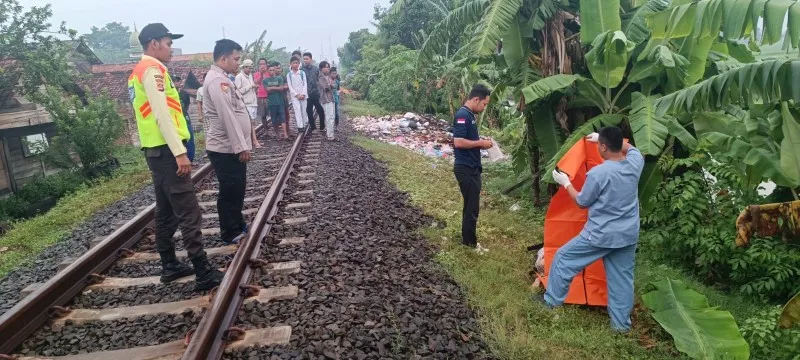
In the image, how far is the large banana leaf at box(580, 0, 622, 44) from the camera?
5.59 metres

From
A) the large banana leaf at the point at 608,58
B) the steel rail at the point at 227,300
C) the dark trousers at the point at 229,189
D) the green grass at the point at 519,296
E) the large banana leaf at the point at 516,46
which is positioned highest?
the large banana leaf at the point at 516,46

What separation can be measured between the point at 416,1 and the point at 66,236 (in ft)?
72.9

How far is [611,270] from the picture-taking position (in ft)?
12.6

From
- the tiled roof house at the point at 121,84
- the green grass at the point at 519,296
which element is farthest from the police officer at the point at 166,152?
the tiled roof house at the point at 121,84

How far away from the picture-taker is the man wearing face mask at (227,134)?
466cm

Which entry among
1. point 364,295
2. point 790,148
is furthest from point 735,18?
point 364,295

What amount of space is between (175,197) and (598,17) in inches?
186

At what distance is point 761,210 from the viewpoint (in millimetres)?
3670

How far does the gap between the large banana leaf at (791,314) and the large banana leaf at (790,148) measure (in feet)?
4.04

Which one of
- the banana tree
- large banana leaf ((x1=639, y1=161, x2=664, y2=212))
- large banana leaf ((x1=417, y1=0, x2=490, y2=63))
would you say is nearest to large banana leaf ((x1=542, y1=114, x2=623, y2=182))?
the banana tree

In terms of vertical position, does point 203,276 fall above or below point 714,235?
above

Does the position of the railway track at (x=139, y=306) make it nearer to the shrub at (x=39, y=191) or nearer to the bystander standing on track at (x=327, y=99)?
the bystander standing on track at (x=327, y=99)

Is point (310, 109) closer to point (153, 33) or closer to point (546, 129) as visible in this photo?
point (546, 129)

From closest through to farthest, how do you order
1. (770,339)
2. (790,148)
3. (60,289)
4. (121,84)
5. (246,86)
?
(770,339) < (60,289) < (790,148) < (246,86) < (121,84)
